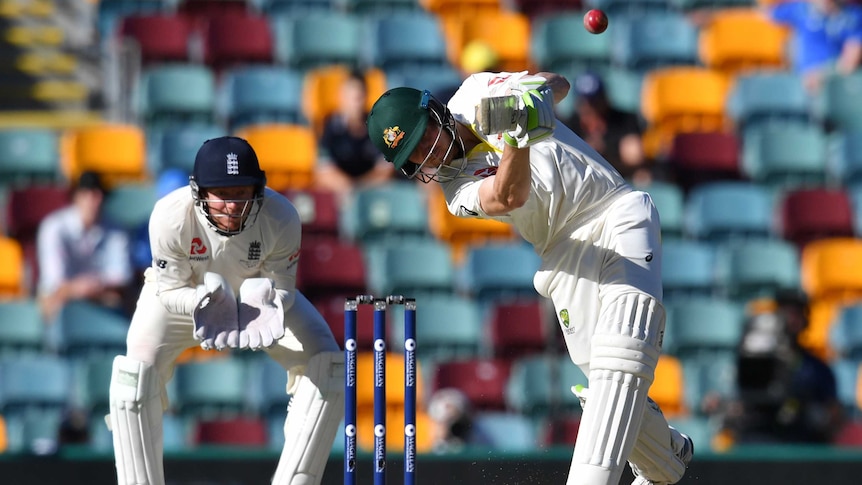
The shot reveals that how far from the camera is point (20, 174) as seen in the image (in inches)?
340

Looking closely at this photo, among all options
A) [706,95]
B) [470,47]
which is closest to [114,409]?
[470,47]

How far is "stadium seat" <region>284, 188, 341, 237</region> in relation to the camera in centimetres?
826

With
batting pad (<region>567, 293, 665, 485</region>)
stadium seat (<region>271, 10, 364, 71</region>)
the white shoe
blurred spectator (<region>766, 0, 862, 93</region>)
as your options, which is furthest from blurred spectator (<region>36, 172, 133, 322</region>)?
blurred spectator (<region>766, 0, 862, 93</region>)

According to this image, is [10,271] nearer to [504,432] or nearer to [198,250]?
[504,432]

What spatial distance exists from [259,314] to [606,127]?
396cm

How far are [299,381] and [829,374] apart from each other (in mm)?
Answer: 3598

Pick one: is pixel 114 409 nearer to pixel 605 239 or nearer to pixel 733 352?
pixel 605 239

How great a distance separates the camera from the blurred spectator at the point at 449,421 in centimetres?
719

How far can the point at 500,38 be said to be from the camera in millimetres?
9758

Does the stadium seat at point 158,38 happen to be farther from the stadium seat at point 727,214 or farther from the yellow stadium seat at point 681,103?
the stadium seat at point 727,214

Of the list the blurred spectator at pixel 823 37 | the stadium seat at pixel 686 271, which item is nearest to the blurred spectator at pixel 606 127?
the stadium seat at pixel 686 271

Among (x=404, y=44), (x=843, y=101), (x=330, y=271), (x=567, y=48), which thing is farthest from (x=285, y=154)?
(x=843, y=101)

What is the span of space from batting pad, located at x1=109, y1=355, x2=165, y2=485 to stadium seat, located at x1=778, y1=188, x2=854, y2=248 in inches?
202

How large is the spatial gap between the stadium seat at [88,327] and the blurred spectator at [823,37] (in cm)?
518
